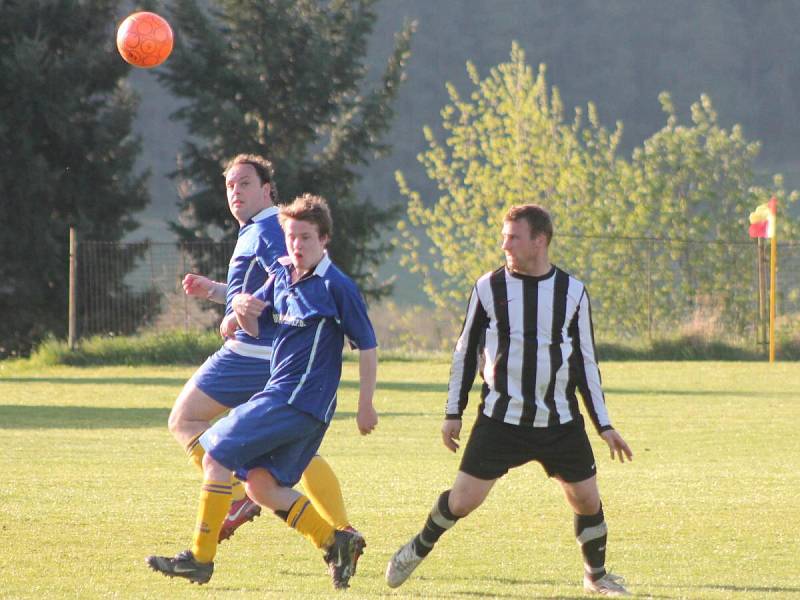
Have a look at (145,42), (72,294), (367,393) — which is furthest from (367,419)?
(72,294)

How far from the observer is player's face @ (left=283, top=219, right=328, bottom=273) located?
652 centimetres

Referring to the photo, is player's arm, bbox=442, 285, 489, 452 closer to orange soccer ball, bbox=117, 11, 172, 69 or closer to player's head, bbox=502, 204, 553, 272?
player's head, bbox=502, 204, 553, 272

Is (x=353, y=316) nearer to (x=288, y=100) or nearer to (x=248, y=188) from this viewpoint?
(x=248, y=188)

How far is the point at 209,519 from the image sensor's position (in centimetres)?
650

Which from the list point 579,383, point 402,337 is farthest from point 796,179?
point 579,383

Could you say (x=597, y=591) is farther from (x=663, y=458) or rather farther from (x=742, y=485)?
(x=663, y=458)

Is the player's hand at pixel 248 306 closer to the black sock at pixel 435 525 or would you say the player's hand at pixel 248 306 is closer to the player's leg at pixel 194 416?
the player's leg at pixel 194 416

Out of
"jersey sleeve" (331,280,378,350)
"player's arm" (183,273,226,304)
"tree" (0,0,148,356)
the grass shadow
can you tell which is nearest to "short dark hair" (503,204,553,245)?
"jersey sleeve" (331,280,378,350)

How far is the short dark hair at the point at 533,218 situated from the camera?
20.6 ft

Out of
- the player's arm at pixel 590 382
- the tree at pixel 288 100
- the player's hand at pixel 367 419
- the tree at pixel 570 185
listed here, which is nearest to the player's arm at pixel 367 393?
the player's hand at pixel 367 419

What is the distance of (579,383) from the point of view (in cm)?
641

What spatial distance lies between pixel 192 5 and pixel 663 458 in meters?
29.7

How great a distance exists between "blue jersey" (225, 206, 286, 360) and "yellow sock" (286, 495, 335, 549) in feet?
3.39

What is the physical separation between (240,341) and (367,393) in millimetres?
1197
